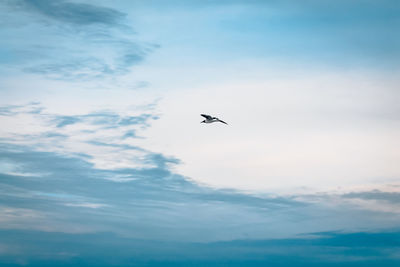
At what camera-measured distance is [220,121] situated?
120500mm
